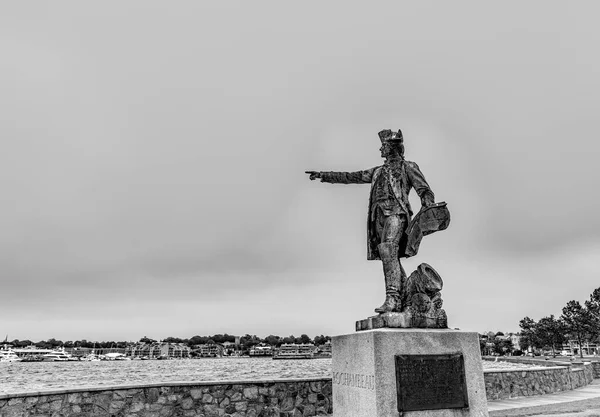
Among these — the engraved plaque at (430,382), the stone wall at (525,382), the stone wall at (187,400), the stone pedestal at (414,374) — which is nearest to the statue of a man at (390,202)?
the stone pedestal at (414,374)

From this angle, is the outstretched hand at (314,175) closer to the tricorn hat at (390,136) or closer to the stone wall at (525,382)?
the tricorn hat at (390,136)

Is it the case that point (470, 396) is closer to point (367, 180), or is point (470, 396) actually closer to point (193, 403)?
point (367, 180)

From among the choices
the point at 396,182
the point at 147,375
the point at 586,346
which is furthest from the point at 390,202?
the point at 586,346

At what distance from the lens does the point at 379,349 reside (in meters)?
5.04

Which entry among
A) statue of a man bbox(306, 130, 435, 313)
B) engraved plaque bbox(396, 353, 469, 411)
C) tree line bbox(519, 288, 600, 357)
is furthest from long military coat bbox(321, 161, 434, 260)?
tree line bbox(519, 288, 600, 357)

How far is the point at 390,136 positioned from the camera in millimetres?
6418

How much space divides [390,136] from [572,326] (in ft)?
212

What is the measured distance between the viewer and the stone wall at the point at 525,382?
1399cm

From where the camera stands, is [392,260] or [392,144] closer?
[392,260]

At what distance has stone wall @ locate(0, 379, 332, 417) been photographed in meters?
7.98

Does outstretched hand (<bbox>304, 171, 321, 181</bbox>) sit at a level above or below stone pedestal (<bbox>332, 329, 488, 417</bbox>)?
above

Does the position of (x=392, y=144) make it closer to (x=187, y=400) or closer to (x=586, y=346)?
(x=187, y=400)

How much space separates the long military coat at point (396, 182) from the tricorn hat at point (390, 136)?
341mm

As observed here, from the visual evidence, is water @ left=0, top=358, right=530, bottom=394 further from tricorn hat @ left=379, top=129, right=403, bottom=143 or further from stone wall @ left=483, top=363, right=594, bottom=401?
tricorn hat @ left=379, top=129, right=403, bottom=143
